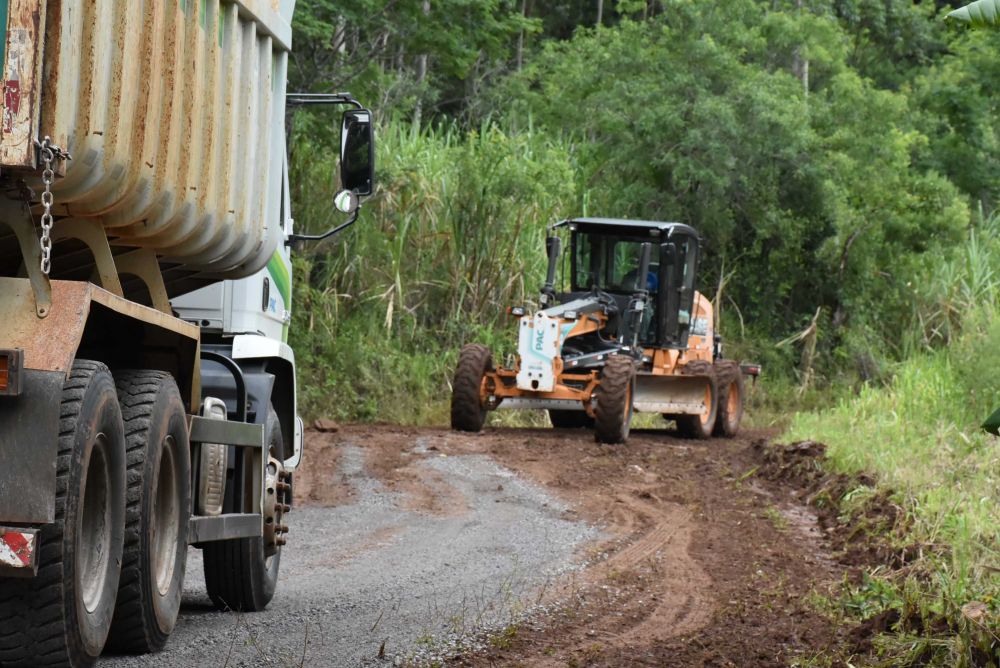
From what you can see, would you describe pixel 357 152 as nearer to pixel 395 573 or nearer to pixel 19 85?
pixel 395 573

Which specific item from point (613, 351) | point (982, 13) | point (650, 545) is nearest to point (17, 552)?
point (982, 13)

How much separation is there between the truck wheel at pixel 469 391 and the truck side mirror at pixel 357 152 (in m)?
8.40

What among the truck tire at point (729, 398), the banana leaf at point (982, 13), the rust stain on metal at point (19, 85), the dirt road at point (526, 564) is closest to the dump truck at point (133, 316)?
the rust stain on metal at point (19, 85)

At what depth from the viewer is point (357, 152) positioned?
8.62 meters

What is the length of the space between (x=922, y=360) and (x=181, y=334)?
48.8 feet

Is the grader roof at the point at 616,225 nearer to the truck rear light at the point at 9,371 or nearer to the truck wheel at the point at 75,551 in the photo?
the truck wheel at the point at 75,551

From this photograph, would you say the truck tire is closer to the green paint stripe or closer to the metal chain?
the green paint stripe

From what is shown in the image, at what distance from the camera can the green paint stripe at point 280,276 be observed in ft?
27.1

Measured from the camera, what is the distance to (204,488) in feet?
21.0

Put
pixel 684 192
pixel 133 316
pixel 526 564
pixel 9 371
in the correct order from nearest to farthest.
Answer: pixel 9 371
pixel 133 316
pixel 526 564
pixel 684 192

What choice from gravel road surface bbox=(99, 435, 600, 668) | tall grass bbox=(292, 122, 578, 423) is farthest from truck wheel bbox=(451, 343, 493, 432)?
tall grass bbox=(292, 122, 578, 423)

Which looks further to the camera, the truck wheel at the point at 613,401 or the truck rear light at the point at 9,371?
the truck wheel at the point at 613,401

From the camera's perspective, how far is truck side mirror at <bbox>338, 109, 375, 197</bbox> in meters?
8.52

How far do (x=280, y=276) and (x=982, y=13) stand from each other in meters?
4.91
